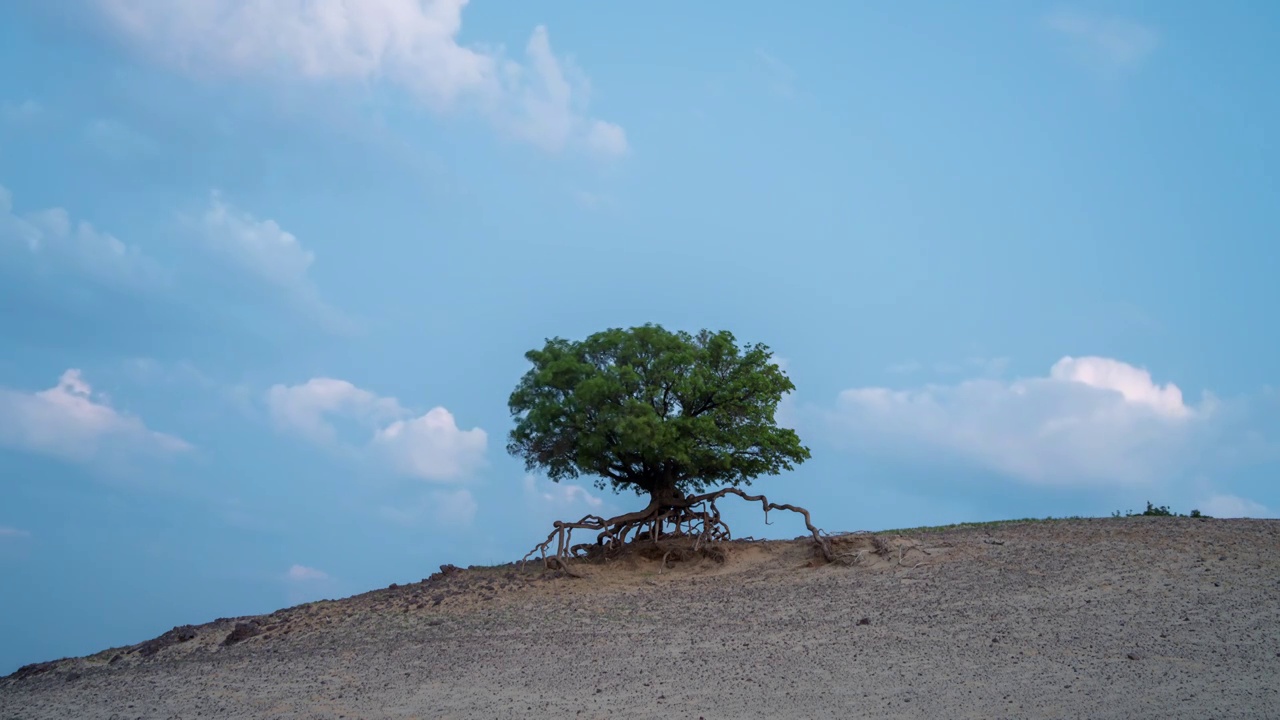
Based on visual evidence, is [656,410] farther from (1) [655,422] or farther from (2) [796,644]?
(2) [796,644]

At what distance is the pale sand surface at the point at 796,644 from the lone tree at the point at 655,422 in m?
2.26

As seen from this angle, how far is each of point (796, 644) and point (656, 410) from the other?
29.3 feet

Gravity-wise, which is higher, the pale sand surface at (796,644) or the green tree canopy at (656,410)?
the green tree canopy at (656,410)

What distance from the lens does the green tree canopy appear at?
23453 mm

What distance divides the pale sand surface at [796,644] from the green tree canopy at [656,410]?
274cm

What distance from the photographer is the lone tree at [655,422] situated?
76.9ft

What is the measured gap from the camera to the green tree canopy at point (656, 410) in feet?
76.9

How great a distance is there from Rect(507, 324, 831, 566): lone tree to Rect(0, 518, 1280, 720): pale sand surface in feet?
7.40

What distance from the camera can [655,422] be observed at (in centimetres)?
2280

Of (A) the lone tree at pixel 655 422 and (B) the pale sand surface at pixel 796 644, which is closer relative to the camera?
(B) the pale sand surface at pixel 796 644

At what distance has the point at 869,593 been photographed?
18.7 m

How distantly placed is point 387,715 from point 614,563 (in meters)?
10.5

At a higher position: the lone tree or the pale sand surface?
the lone tree

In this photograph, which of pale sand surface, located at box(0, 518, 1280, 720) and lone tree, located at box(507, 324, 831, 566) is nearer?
pale sand surface, located at box(0, 518, 1280, 720)
